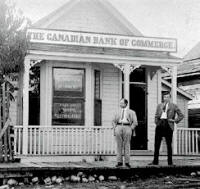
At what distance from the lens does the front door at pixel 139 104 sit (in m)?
19.1

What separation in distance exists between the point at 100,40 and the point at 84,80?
1.65m

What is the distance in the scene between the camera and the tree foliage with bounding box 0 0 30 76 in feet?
47.5

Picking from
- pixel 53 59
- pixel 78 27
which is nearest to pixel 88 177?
pixel 53 59

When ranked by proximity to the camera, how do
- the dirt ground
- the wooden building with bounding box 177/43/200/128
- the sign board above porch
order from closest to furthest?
the dirt ground
the sign board above porch
the wooden building with bounding box 177/43/200/128

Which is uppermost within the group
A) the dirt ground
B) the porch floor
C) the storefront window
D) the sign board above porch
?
the sign board above porch

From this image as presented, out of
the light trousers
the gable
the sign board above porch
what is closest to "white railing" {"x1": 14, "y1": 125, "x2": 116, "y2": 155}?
the light trousers

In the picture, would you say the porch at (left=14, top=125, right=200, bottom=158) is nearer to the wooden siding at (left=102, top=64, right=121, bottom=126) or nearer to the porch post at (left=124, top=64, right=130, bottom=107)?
the wooden siding at (left=102, top=64, right=121, bottom=126)

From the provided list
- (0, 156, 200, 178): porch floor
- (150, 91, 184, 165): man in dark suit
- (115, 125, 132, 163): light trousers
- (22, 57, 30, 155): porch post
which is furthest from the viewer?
(22, 57, 30, 155): porch post

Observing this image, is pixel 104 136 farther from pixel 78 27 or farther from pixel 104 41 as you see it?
pixel 78 27

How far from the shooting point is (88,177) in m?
13.6

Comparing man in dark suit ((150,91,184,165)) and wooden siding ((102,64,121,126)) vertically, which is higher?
wooden siding ((102,64,121,126))

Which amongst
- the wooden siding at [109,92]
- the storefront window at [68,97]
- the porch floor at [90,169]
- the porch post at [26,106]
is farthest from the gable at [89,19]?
the porch floor at [90,169]

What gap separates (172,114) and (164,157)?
3.08m

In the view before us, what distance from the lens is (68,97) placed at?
17375 mm
